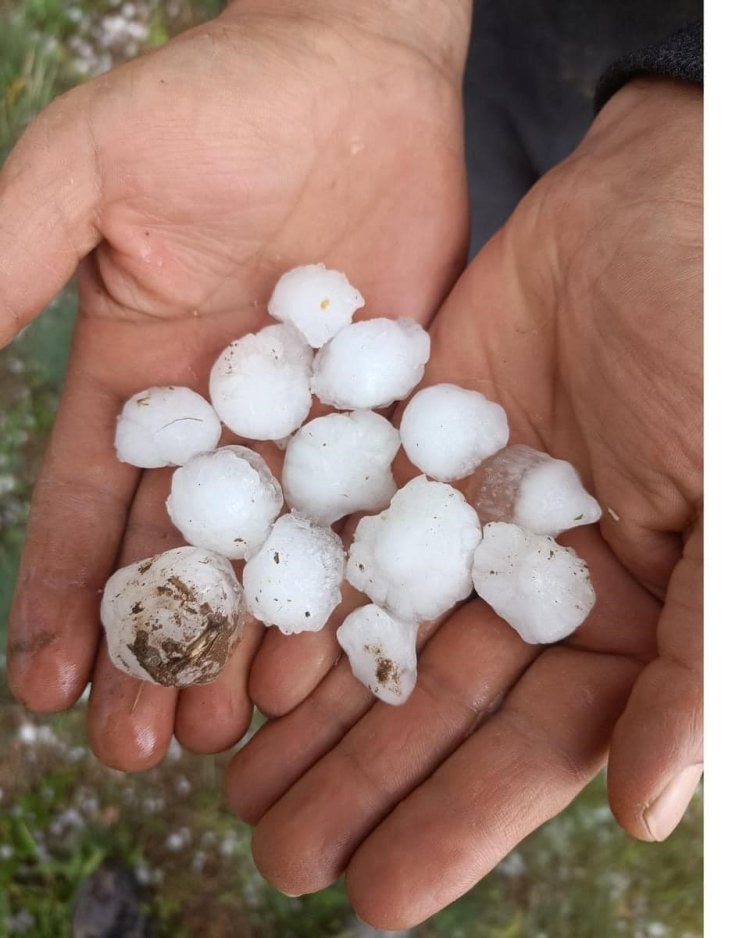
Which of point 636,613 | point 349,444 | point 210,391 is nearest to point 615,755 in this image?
point 636,613

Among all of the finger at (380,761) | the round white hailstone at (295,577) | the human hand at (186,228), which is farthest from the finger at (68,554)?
the finger at (380,761)

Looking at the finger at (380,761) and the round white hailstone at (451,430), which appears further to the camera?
the round white hailstone at (451,430)

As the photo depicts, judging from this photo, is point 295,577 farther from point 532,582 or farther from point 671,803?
point 671,803

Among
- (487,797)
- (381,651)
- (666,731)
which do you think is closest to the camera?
(666,731)

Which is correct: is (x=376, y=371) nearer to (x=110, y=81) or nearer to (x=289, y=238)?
(x=289, y=238)

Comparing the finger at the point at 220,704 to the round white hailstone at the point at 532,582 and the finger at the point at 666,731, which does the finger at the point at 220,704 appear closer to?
the round white hailstone at the point at 532,582

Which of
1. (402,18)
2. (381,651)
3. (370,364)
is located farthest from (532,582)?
(402,18)
